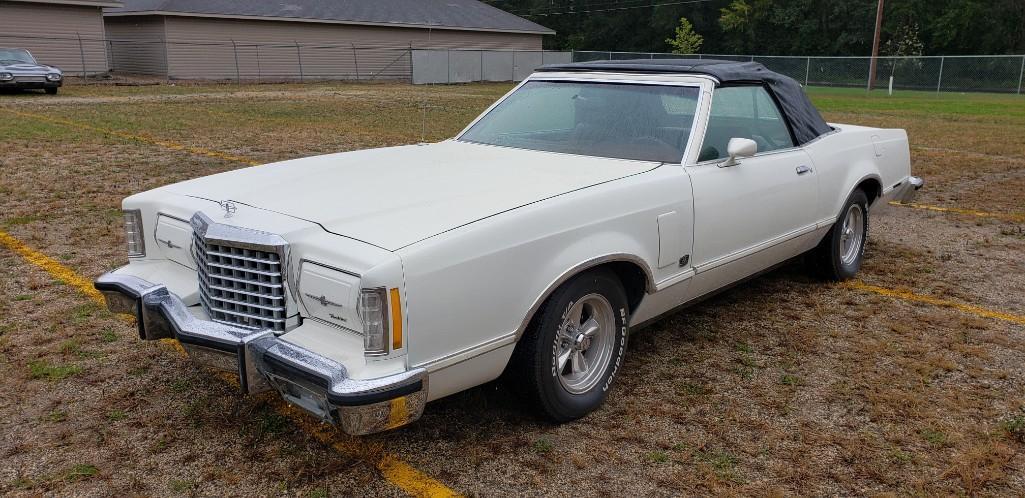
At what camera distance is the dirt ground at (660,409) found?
122 inches

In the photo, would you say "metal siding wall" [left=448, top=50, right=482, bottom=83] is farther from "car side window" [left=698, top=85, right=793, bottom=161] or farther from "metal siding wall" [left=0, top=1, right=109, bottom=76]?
"car side window" [left=698, top=85, right=793, bottom=161]

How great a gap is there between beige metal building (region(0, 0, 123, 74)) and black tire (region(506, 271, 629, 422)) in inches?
1244

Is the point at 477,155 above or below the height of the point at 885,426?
above

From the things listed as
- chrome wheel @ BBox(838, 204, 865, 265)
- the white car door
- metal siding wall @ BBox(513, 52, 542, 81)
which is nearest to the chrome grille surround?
the white car door

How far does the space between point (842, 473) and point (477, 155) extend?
233 centimetres

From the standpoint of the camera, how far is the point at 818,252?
550 cm

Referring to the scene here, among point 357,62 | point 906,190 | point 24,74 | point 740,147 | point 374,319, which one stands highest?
point 740,147

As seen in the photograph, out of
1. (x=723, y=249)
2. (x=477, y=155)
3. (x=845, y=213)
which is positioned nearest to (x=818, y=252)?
(x=845, y=213)

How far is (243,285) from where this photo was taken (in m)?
3.08

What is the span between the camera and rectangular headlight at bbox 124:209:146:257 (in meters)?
3.74

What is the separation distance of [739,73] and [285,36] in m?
34.0

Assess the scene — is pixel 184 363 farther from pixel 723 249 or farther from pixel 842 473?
pixel 842 473

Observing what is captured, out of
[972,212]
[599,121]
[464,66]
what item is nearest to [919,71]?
[464,66]

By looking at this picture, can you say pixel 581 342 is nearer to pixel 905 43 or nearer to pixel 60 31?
pixel 60 31
